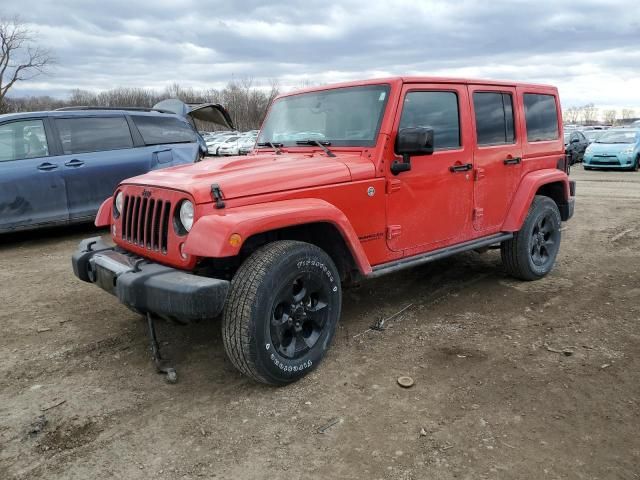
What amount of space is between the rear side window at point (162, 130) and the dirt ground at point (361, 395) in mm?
3545

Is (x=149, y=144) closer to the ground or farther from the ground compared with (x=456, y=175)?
farther from the ground

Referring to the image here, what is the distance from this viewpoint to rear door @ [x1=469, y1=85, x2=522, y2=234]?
4.54 meters

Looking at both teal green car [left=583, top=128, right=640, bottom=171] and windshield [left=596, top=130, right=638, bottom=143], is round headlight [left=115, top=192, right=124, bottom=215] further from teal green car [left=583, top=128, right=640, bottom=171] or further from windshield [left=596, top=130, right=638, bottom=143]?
windshield [left=596, top=130, right=638, bottom=143]

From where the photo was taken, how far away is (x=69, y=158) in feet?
23.2

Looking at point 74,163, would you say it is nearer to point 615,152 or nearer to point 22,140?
point 22,140

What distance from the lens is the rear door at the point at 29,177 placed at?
261 inches

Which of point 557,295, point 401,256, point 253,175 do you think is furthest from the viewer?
point 557,295

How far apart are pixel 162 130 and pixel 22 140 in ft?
6.66

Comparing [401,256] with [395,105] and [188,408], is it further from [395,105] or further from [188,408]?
[188,408]

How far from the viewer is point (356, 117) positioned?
3936mm

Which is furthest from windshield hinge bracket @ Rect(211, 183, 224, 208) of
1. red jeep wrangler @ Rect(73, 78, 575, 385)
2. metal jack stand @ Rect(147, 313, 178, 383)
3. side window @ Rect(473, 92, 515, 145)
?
side window @ Rect(473, 92, 515, 145)

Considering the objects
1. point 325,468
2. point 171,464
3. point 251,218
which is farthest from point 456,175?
point 171,464

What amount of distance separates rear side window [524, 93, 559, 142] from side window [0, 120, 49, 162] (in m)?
5.98

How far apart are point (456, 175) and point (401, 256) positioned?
865 millimetres
